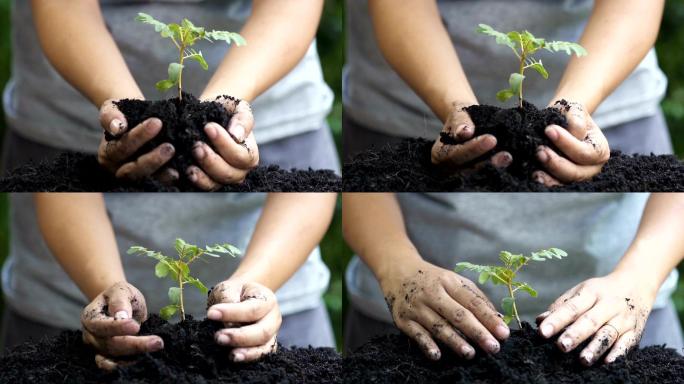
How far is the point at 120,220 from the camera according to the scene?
5.94 feet

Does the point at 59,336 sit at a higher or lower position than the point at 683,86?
lower

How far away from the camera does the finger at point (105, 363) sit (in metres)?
1.42

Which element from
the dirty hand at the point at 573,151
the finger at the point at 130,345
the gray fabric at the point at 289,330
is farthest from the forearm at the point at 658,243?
the finger at the point at 130,345

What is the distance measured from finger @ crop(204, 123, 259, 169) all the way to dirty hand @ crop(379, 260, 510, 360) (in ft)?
1.27

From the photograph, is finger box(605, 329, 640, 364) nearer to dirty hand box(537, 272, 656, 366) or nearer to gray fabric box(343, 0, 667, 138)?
dirty hand box(537, 272, 656, 366)

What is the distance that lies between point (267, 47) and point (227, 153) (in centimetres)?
37

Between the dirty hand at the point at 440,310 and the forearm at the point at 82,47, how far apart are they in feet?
2.18

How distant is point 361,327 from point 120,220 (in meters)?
0.58

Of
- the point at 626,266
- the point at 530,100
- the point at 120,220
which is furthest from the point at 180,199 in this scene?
the point at 626,266

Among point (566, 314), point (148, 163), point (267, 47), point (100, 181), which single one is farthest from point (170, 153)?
point (566, 314)

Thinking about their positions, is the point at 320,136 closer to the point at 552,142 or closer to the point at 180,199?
the point at 180,199

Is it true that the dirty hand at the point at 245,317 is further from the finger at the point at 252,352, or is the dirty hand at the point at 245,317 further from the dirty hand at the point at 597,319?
the dirty hand at the point at 597,319

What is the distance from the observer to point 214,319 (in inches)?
57.4

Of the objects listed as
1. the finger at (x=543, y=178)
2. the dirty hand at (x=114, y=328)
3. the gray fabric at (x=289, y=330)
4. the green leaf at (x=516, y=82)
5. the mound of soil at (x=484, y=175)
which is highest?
the green leaf at (x=516, y=82)
